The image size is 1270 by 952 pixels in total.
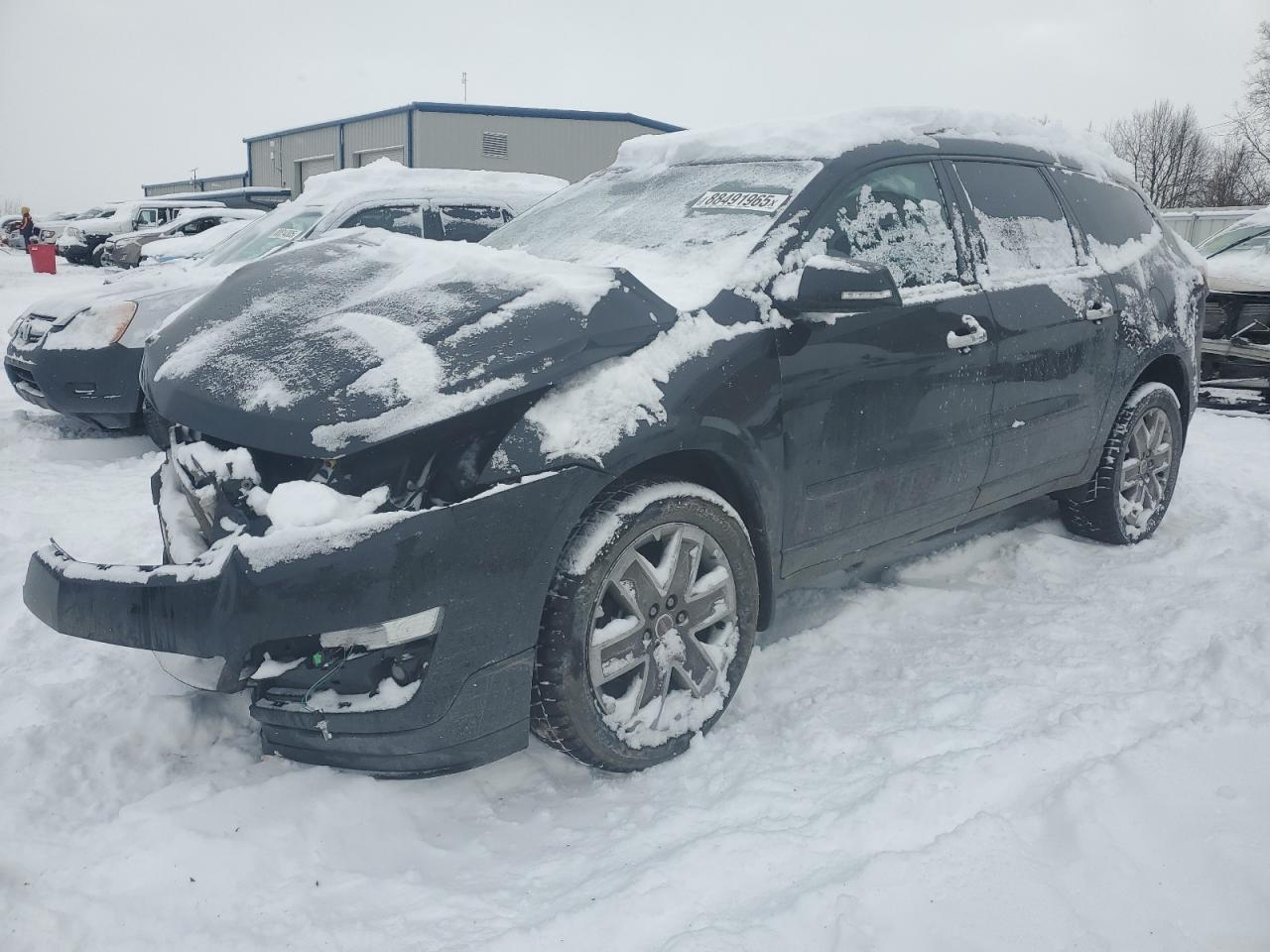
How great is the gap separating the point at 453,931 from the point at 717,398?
1431 mm

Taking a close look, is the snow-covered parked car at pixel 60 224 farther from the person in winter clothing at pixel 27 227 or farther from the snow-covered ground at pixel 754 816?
the snow-covered ground at pixel 754 816

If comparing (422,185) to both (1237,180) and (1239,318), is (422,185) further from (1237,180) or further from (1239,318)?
(1237,180)

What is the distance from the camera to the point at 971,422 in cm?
338

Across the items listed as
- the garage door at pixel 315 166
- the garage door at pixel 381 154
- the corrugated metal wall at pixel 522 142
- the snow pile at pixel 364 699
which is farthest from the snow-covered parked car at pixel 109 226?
the snow pile at pixel 364 699

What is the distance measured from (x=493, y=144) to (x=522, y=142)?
830mm

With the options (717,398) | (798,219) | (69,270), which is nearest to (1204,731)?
(717,398)

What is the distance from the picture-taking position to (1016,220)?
3.71 meters

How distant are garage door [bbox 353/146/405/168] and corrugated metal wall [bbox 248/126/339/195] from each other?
1.63 metres

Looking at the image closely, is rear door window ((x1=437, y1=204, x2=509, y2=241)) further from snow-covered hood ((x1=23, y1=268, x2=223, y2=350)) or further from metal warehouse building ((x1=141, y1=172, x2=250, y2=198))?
metal warehouse building ((x1=141, y1=172, x2=250, y2=198))

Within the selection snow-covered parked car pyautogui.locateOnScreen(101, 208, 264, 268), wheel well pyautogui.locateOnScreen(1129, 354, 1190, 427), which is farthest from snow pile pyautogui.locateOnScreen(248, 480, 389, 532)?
snow-covered parked car pyautogui.locateOnScreen(101, 208, 264, 268)

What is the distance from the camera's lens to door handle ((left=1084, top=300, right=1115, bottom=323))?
3.87 m

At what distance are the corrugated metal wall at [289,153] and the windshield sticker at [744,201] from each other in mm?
29500

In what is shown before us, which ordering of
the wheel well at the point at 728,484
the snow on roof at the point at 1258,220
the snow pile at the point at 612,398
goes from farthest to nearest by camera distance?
the snow on roof at the point at 1258,220 < the wheel well at the point at 728,484 < the snow pile at the point at 612,398

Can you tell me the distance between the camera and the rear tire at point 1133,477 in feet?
13.9
